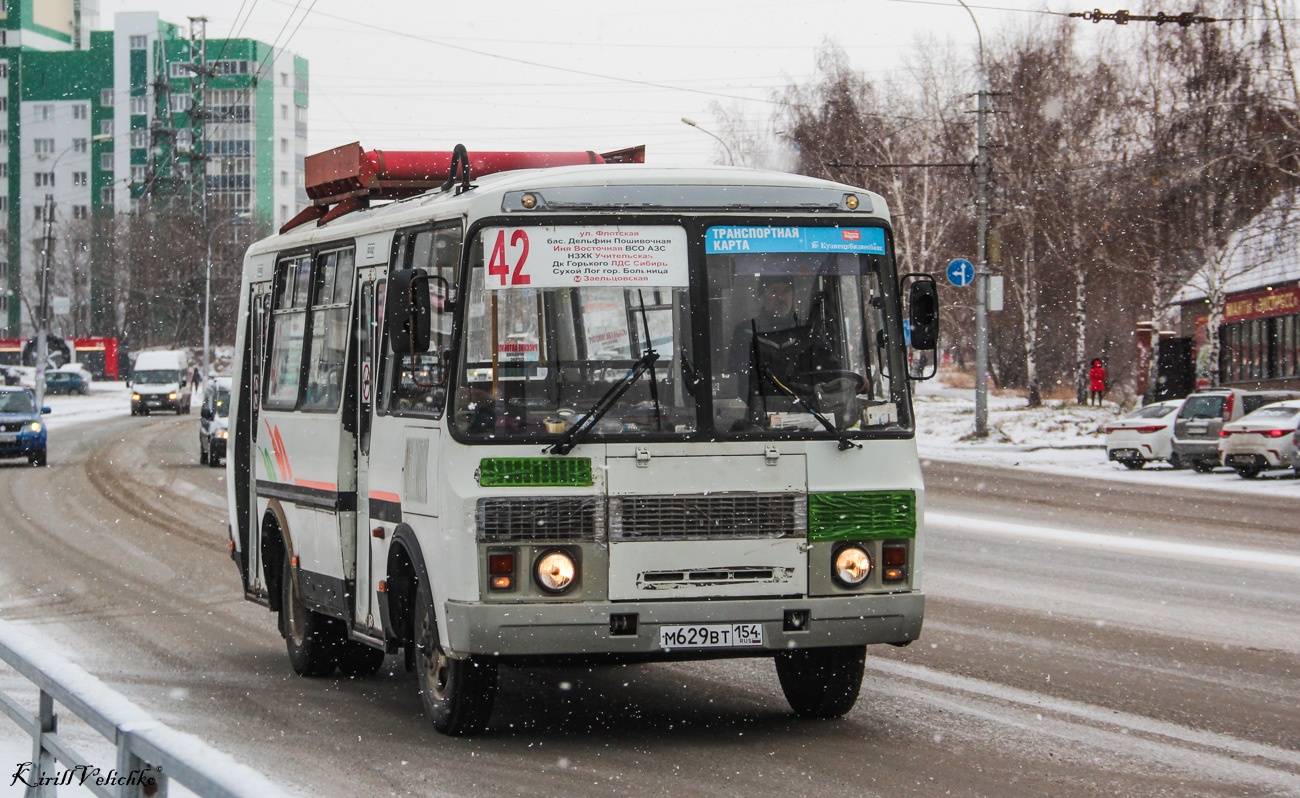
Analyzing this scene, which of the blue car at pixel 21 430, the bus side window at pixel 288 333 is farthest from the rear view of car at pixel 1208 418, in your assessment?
the bus side window at pixel 288 333

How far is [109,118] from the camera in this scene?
133 m

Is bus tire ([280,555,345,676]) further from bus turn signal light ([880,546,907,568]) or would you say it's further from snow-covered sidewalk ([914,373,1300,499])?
snow-covered sidewalk ([914,373,1300,499])

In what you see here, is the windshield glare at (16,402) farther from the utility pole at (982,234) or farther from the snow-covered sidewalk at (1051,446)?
the utility pole at (982,234)

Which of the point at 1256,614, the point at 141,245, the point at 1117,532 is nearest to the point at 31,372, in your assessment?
the point at 141,245

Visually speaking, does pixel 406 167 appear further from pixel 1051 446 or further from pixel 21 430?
pixel 1051 446

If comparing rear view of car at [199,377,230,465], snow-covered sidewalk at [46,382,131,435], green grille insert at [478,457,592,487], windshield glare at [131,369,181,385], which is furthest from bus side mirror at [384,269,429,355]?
windshield glare at [131,369,181,385]

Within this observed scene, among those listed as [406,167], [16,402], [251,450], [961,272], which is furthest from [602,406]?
[16,402]

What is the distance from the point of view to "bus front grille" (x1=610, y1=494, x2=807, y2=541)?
23.7 ft

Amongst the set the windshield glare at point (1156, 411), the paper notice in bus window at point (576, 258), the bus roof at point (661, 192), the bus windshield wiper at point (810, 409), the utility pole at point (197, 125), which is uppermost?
the utility pole at point (197, 125)

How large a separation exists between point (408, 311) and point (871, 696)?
10.3 ft

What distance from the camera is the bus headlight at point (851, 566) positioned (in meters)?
→ 7.39

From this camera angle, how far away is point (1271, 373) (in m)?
49.0

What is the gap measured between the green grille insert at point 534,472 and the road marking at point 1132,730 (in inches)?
91.3

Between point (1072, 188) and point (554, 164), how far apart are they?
4565 cm
